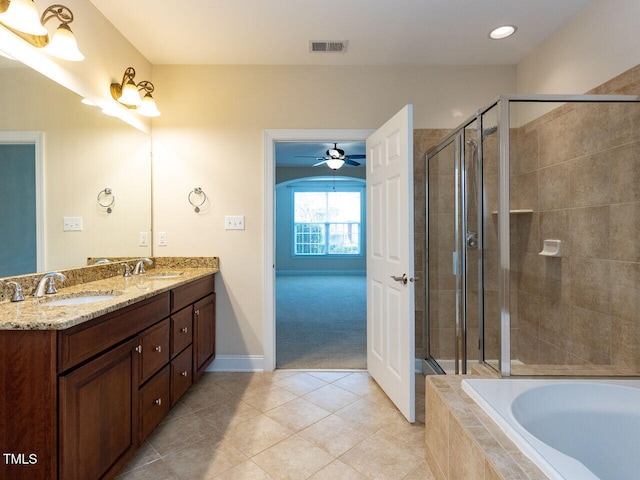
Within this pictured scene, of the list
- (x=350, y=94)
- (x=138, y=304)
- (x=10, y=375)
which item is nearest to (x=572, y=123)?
(x=350, y=94)

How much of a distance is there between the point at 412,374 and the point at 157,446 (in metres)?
1.49

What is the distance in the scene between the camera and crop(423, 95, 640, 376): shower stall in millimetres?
1857

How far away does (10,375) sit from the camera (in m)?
1.22

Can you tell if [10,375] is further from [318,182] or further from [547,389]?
[318,182]

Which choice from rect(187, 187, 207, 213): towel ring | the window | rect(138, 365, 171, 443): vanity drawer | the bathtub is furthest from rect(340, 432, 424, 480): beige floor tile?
the window

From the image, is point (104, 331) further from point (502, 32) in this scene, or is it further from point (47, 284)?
point (502, 32)

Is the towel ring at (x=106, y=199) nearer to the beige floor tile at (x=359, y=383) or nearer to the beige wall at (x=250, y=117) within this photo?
the beige wall at (x=250, y=117)

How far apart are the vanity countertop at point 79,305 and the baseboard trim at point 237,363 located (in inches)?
35.8

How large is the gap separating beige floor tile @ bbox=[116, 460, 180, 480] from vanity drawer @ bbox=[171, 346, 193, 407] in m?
0.45

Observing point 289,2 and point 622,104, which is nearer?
point 622,104

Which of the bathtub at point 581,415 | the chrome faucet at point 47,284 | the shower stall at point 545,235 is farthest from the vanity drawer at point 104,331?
the shower stall at point 545,235

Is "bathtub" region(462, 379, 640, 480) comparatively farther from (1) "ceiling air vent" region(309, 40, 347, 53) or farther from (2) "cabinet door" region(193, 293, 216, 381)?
(1) "ceiling air vent" region(309, 40, 347, 53)

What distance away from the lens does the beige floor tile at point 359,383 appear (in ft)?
8.57

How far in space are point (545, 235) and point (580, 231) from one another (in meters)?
0.21
